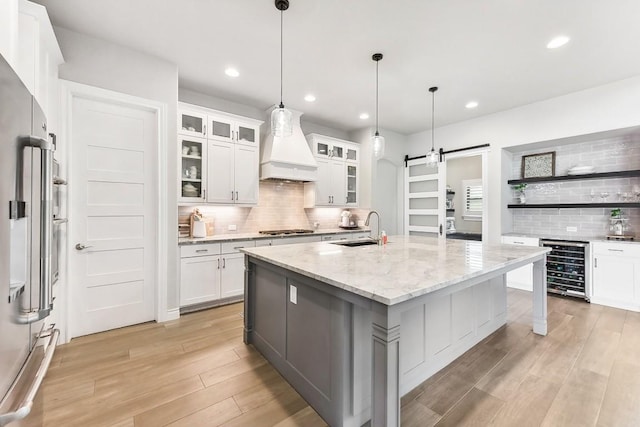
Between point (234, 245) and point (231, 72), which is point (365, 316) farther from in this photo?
point (231, 72)

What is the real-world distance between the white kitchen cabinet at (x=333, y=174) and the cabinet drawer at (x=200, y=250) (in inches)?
80.1

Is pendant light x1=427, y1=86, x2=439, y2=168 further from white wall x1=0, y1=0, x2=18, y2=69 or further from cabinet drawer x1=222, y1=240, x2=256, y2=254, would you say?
white wall x1=0, y1=0, x2=18, y2=69

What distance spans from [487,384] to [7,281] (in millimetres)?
2663

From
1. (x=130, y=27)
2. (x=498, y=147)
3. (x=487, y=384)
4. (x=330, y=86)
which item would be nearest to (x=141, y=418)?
(x=487, y=384)

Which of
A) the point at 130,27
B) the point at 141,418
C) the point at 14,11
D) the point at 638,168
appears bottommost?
the point at 141,418

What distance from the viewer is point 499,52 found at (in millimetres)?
2924

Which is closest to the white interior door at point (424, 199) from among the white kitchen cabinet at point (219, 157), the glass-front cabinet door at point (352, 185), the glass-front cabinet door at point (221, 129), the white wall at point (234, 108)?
the glass-front cabinet door at point (352, 185)

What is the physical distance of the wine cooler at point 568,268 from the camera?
383 centimetres

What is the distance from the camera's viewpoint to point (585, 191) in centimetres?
426

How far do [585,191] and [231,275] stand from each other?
5.41 m

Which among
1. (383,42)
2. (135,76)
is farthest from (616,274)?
(135,76)

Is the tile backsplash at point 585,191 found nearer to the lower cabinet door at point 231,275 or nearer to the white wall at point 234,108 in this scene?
the white wall at point 234,108

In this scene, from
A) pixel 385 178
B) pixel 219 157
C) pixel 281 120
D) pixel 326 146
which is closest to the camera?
pixel 281 120

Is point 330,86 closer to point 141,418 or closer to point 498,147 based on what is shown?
point 498,147
